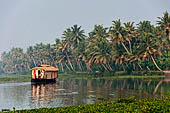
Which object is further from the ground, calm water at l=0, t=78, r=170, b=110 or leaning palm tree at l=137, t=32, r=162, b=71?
leaning palm tree at l=137, t=32, r=162, b=71

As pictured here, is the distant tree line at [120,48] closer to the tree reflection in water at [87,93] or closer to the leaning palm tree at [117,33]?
the leaning palm tree at [117,33]

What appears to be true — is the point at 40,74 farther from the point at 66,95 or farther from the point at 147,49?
the point at 147,49

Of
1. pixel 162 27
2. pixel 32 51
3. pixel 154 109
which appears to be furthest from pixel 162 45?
pixel 32 51

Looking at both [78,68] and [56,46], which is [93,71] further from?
[56,46]

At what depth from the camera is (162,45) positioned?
72312 mm

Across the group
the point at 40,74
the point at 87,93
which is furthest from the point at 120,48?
the point at 87,93

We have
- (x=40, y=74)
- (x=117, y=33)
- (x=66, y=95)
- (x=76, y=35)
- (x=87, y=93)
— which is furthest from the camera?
(x=76, y=35)

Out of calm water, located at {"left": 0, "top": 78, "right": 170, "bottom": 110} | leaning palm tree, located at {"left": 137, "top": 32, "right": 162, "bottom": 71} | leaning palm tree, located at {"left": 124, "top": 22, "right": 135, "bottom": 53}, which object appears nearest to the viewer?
calm water, located at {"left": 0, "top": 78, "right": 170, "bottom": 110}

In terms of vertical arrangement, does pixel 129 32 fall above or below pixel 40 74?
above

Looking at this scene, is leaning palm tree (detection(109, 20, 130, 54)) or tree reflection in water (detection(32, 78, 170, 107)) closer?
tree reflection in water (detection(32, 78, 170, 107))

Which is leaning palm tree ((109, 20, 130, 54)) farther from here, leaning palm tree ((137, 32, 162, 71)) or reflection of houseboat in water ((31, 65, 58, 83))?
reflection of houseboat in water ((31, 65, 58, 83))

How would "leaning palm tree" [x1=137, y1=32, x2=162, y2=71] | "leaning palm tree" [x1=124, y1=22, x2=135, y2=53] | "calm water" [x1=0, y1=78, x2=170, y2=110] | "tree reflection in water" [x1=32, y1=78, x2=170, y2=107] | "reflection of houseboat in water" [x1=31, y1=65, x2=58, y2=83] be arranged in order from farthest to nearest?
1. "leaning palm tree" [x1=124, y1=22, x2=135, y2=53]
2. "leaning palm tree" [x1=137, y1=32, x2=162, y2=71]
3. "reflection of houseboat in water" [x1=31, y1=65, x2=58, y2=83]
4. "tree reflection in water" [x1=32, y1=78, x2=170, y2=107]
5. "calm water" [x1=0, y1=78, x2=170, y2=110]

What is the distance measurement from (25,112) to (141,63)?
185 ft

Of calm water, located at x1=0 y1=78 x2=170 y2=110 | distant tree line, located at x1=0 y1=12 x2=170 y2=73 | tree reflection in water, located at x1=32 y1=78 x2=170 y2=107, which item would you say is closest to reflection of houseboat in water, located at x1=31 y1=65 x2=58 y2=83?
tree reflection in water, located at x1=32 y1=78 x2=170 y2=107
